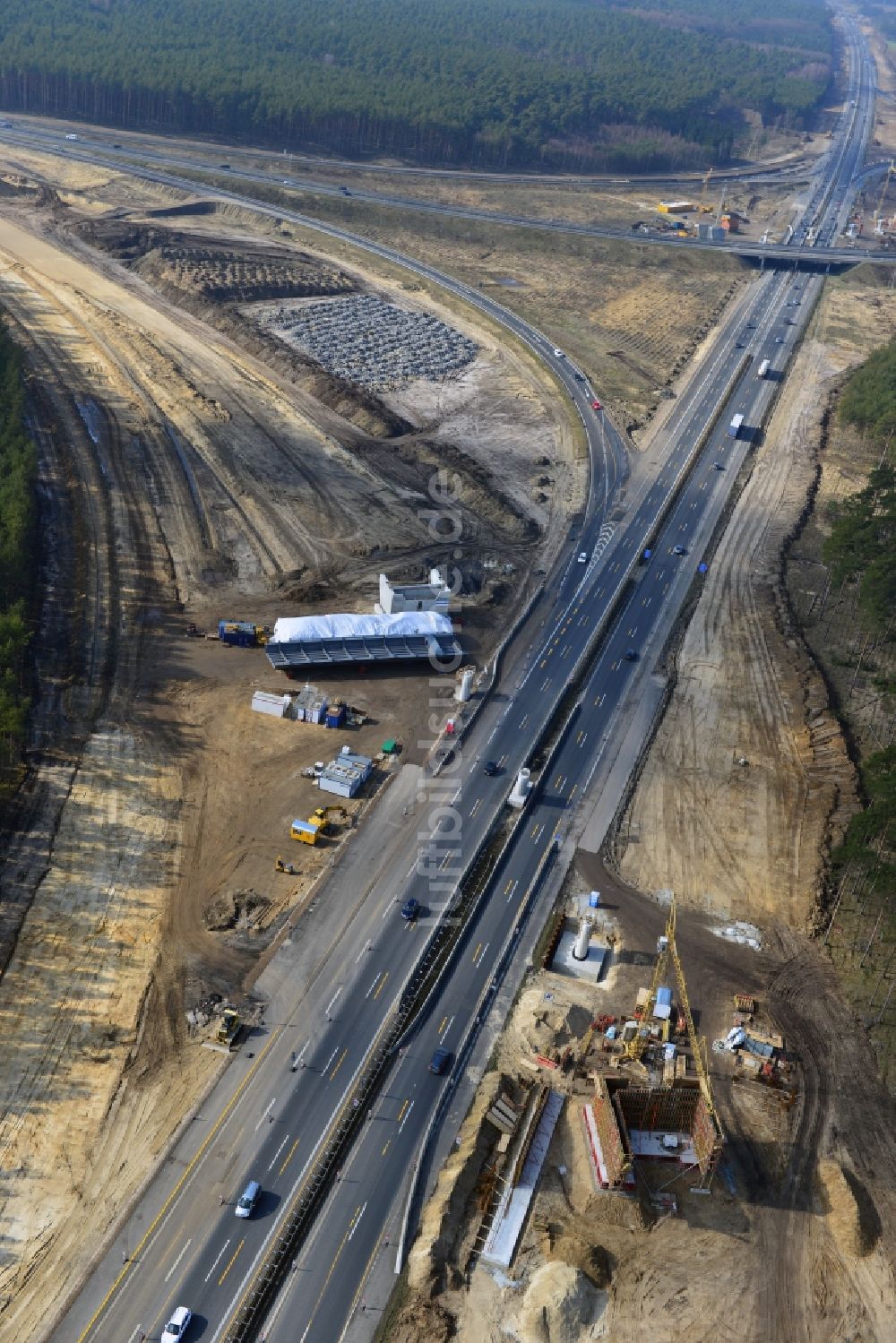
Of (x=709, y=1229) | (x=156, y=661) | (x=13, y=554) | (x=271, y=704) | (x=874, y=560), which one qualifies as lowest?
(x=709, y=1229)

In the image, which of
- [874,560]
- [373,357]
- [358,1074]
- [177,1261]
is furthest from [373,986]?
[373,357]

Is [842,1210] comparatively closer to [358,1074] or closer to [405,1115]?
[405,1115]

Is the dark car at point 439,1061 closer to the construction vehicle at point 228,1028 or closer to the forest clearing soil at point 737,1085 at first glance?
the forest clearing soil at point 737,1085

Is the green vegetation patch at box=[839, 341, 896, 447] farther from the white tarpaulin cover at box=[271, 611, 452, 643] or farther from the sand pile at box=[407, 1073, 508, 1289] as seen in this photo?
the sand pile at box=[407, 1073, 508, 1289]

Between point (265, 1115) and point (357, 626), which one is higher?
point (357, 626)

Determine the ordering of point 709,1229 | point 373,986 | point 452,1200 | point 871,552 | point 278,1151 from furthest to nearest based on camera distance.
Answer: point 871,552, point 373,986, point 278,1151, point 709,1229, point 452,1200

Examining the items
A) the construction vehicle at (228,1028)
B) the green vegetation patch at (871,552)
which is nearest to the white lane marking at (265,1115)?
the construction vehicle at (228,1028)
